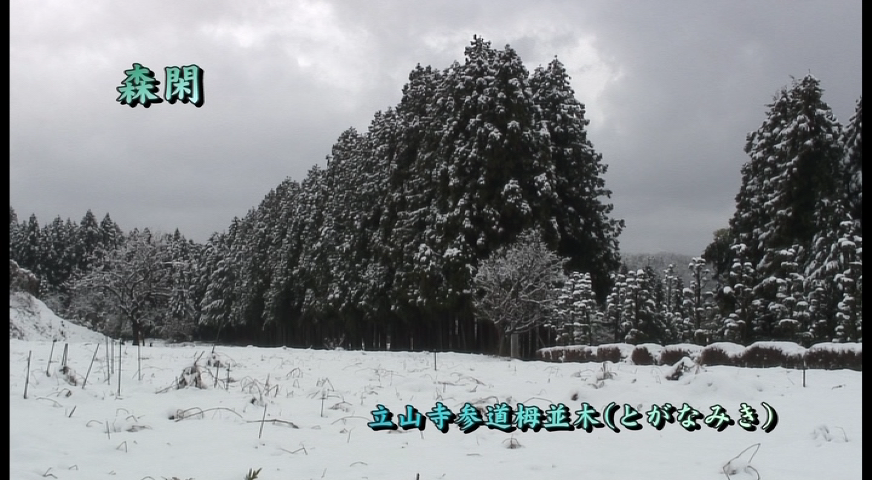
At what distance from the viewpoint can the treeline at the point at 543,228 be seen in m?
27.3

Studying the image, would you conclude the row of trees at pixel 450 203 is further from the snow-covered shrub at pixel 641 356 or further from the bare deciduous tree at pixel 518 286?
the snow-covered shrub at pixel 641 356

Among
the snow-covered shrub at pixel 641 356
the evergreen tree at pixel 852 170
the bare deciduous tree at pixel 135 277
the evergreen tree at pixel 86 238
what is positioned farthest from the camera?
the evergreen tree at pixel 86 238

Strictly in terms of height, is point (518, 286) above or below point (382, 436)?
above

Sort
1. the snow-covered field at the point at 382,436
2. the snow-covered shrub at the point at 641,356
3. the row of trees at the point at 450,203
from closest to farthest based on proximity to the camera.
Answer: the snow-covered field at the point at 382,436 < the snow-covered shrub at the point at 641,356 < the row of trees at the point at 450,203

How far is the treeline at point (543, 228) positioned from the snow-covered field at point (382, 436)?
16.1 m

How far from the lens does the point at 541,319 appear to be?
26891 mm

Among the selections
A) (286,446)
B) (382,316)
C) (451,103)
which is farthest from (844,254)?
(286,446)

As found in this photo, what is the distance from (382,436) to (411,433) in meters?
0.26

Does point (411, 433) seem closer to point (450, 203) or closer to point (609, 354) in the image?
point (609, 354)

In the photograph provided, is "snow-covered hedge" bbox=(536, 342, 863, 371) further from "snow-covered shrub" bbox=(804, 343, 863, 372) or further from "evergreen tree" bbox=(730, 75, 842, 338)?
"evergreen tree" bbox=(730, 75, 842, 338)

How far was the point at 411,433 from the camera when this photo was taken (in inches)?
232

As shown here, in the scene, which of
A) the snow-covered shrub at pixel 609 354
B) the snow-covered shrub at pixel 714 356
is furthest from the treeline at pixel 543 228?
the snow-covered shrub at pixel 714 356

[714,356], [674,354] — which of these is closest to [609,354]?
[674,354]

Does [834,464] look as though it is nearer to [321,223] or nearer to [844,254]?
[844,254]
